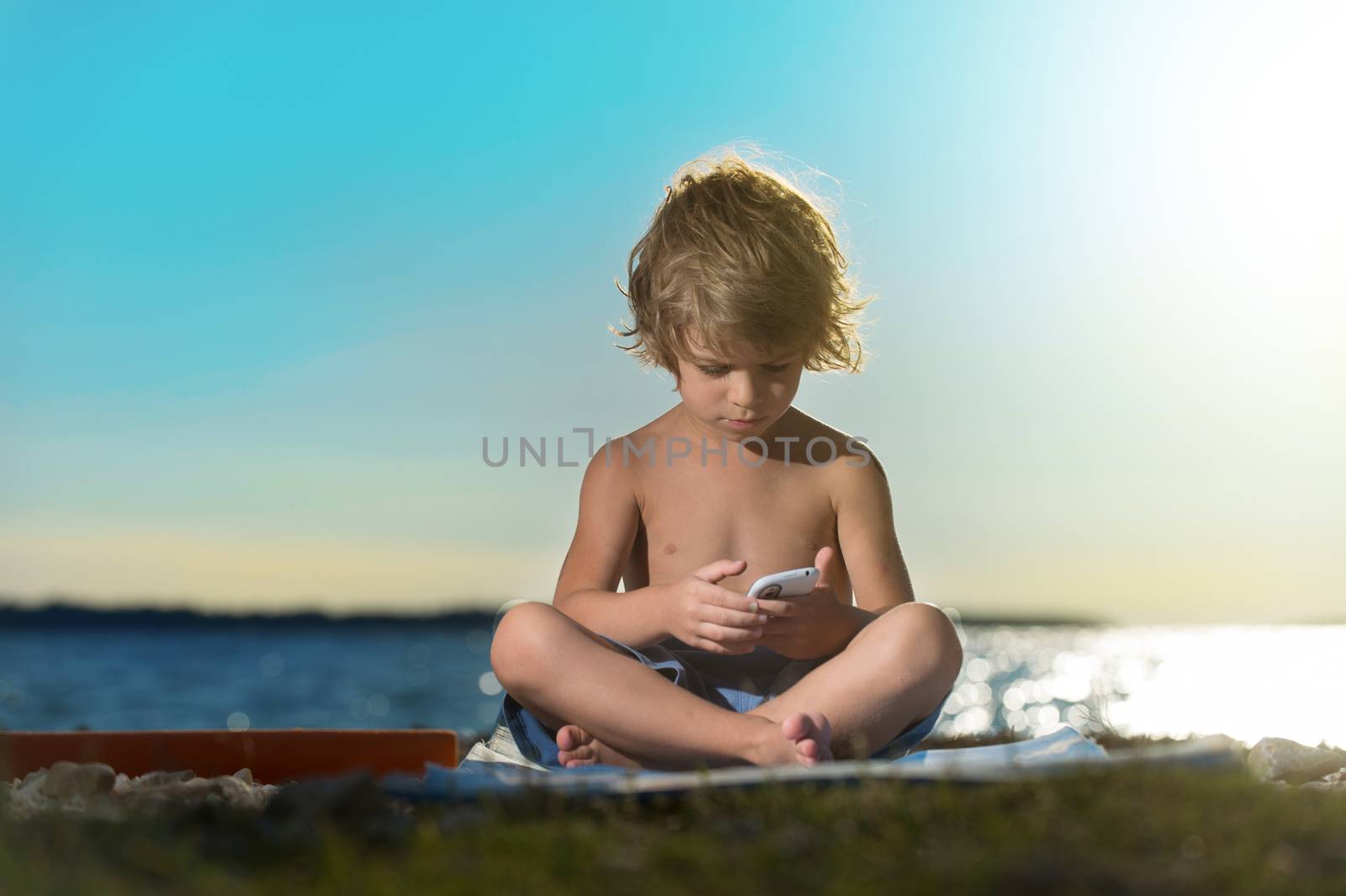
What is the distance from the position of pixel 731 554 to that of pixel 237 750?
1279mm

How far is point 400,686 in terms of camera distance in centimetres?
2600

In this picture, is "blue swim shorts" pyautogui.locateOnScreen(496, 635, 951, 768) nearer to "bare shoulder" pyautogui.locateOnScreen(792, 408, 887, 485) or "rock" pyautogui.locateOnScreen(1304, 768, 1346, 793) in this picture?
"bare shoulder" pyautogui.locateOnScreen(792, 408, 887, 485)

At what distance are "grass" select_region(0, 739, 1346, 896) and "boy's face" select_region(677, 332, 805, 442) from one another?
125 cm

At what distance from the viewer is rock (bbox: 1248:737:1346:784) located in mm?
2752

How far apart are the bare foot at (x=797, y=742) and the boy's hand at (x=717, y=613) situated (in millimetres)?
225

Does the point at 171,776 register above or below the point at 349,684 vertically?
Answer: above

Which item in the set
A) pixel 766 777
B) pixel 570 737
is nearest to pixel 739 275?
pixel 570 737

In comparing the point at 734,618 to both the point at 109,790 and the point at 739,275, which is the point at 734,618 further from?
the point at 109,790

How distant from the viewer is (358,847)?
1.42 metres

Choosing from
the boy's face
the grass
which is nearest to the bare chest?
the boy's face

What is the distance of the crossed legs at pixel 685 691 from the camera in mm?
2342

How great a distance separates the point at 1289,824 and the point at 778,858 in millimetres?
636

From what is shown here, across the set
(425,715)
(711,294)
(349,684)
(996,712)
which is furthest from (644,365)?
(349,684)

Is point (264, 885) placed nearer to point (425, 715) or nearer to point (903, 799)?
point (903, 799)
